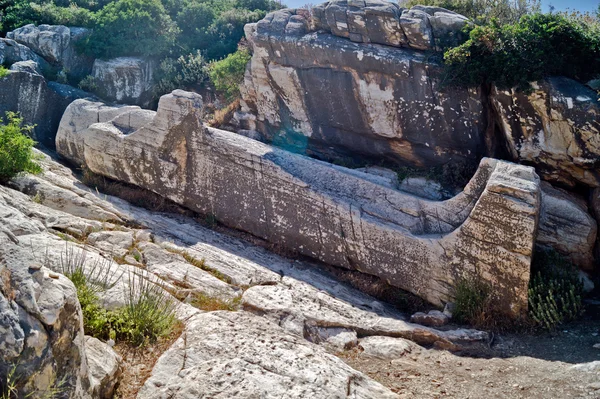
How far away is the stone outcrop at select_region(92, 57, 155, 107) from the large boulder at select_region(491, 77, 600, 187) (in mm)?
9748

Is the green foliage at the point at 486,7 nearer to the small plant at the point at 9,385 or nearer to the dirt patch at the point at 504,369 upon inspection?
the dirt patch at the point at 504,369

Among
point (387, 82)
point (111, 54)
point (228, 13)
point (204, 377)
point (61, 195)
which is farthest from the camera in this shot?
point (228, 13)

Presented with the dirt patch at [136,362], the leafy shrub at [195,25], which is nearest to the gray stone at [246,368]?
the dirt patch at [136,362]

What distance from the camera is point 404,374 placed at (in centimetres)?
703

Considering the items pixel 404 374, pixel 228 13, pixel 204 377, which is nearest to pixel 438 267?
pixel 404 374

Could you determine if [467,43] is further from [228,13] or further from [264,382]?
[228,13]

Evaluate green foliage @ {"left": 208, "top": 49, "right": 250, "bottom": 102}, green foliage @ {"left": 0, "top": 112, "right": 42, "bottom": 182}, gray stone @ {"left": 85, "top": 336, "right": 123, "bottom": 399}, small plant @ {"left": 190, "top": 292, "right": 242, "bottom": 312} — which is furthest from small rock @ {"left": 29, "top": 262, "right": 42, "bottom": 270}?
green foliage @ {"left": 208, "top": 49, "right": 250, "bottom": 102}

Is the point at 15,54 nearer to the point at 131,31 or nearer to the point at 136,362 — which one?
the point at 131,31

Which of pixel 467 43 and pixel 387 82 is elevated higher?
pixel 467 43

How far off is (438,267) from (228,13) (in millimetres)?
12851

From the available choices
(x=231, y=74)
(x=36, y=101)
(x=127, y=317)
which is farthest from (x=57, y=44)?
(x=127, y=317)

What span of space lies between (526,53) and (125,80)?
10541 mm

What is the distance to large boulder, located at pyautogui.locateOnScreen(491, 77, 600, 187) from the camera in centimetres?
989

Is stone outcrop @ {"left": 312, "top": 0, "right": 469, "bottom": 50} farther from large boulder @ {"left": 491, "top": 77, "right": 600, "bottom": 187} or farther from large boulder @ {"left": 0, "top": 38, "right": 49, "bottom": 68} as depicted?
large boulder @ {"left": 0, "top": 38, "right": 49, "bottom": 68}
